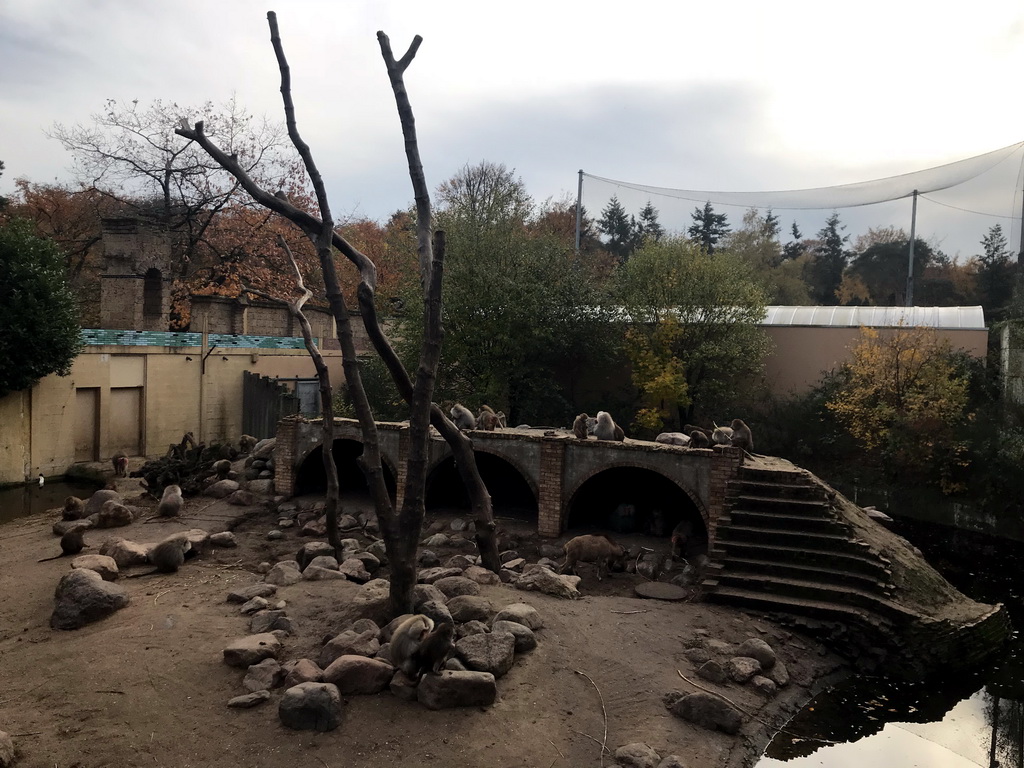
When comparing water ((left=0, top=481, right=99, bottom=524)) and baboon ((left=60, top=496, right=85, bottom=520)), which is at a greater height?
baboon ((left=60, top=496, right=85, bottom=520))

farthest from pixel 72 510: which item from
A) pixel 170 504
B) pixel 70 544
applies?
pixel 70 544

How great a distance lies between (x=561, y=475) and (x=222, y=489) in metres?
8.82

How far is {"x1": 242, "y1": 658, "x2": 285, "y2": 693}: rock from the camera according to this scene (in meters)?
7.55

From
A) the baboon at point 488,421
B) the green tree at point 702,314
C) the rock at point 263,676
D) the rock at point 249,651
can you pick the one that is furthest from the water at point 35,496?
the green tree at point 702,314

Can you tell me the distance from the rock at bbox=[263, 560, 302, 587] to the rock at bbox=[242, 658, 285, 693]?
304cm

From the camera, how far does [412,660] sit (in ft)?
24.5

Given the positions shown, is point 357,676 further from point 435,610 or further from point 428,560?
point 428,560

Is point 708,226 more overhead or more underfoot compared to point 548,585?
more overhead

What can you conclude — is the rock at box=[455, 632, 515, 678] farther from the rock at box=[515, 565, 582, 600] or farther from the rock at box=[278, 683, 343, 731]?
the rock at box=[515, 565, 582, 600]

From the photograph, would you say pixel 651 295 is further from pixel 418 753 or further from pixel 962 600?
pixel 418 753

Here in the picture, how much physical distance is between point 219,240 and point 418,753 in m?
25.0

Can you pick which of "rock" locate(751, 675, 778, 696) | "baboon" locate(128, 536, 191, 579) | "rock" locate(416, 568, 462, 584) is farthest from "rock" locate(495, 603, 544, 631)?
"baboon" locate(128, 536, 191, 579)

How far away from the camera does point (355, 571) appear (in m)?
11.6

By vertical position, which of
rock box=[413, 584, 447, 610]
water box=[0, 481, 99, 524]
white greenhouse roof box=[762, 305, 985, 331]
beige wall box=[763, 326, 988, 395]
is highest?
white greenhouse roof box=[762, 305, 985, 331]
